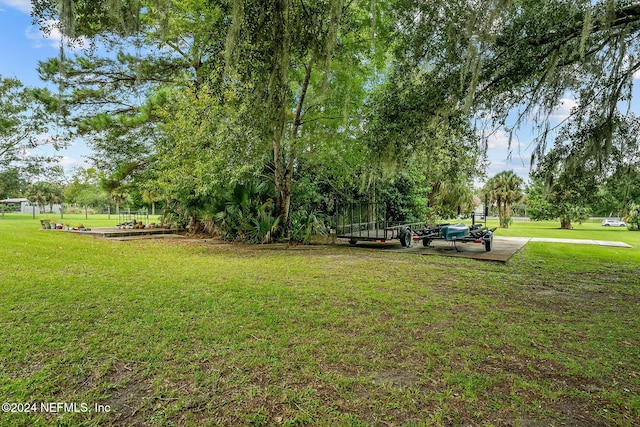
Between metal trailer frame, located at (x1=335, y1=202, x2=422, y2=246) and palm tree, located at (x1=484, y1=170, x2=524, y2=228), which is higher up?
palm tree, located at (x1=484, y1=170, x2=524, y2=228)

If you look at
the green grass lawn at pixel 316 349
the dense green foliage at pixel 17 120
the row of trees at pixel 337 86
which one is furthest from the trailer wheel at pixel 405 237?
the dense green foliage at pixel 17 120

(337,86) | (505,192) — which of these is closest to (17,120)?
(337,86)

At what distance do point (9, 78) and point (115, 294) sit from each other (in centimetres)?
2213

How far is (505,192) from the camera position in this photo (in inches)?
1118

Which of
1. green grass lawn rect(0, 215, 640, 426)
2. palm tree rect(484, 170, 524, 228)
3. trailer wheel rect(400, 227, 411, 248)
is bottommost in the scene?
green grass lawn rect(0, 215, 640, 426)

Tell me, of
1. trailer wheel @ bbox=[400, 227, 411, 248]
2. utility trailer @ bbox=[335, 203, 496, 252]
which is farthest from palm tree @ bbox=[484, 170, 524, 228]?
trailer wheel @ bbox=[400, 227, 411, 248]

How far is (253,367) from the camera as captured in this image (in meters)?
2.61

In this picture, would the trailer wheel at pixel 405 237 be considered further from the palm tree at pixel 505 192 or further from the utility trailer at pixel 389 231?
the palm tree at pixel 505 192

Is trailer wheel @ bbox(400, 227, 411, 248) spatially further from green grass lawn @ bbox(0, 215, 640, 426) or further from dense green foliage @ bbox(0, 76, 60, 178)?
dense green foliage @ bbox(0, 76, 60, 178)

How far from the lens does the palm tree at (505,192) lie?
1121 inches

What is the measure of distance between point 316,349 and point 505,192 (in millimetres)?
30237

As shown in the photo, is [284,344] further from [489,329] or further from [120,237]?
[120,237]

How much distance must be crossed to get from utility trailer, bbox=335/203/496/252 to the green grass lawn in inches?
151

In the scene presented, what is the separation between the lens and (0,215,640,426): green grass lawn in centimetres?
211
